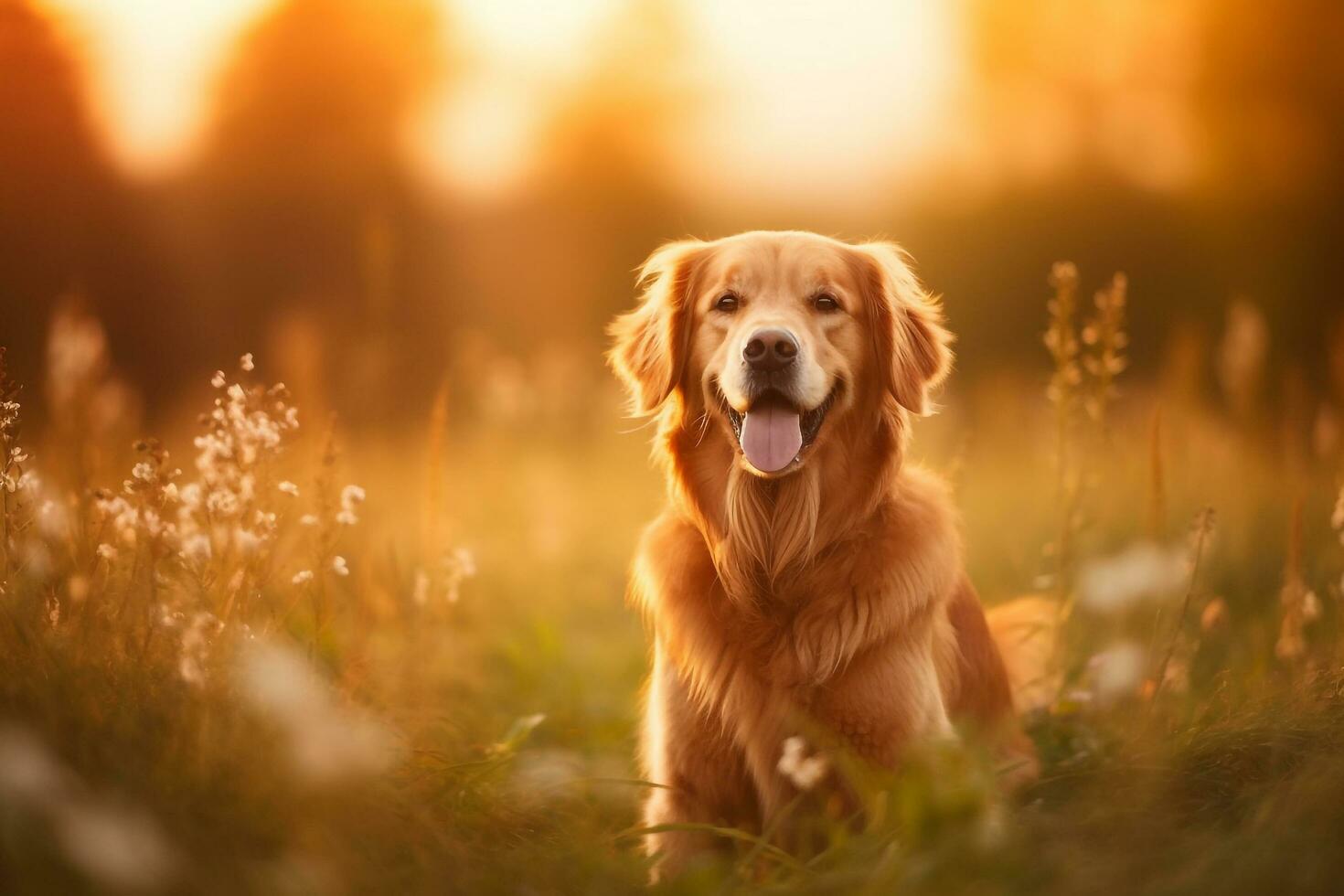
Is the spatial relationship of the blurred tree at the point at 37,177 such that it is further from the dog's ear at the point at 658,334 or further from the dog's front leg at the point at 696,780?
the dog's front leg at the point at 696,780

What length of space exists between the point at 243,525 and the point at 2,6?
1635 millimetres

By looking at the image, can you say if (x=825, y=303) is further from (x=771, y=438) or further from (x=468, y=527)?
(x=468, y=527)

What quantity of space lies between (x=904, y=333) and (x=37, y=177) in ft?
8.72

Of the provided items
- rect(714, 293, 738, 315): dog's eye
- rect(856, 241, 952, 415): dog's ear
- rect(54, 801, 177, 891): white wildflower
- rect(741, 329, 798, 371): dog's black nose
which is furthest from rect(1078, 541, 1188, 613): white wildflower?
rect(54, 801, 177, 891): white wildflower

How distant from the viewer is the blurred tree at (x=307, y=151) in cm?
753

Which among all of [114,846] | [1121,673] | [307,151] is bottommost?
[114,846]

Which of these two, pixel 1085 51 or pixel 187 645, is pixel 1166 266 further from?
pixel 187 645

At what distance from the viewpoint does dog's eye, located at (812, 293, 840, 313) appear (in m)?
2.82

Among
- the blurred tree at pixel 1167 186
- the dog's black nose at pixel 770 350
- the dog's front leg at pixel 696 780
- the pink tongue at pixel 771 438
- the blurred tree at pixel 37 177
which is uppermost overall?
the blurred tree at pixel 1167 186

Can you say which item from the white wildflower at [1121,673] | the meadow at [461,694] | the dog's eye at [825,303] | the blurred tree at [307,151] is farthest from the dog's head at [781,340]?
the blurred tree at [307,151]

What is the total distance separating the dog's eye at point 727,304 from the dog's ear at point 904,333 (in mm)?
378

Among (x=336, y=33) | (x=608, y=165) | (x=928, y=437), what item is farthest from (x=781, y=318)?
(x=608, y=165)

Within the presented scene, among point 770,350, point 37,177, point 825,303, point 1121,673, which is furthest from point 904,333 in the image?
point 37,177

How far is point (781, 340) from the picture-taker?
2512 millimetres
